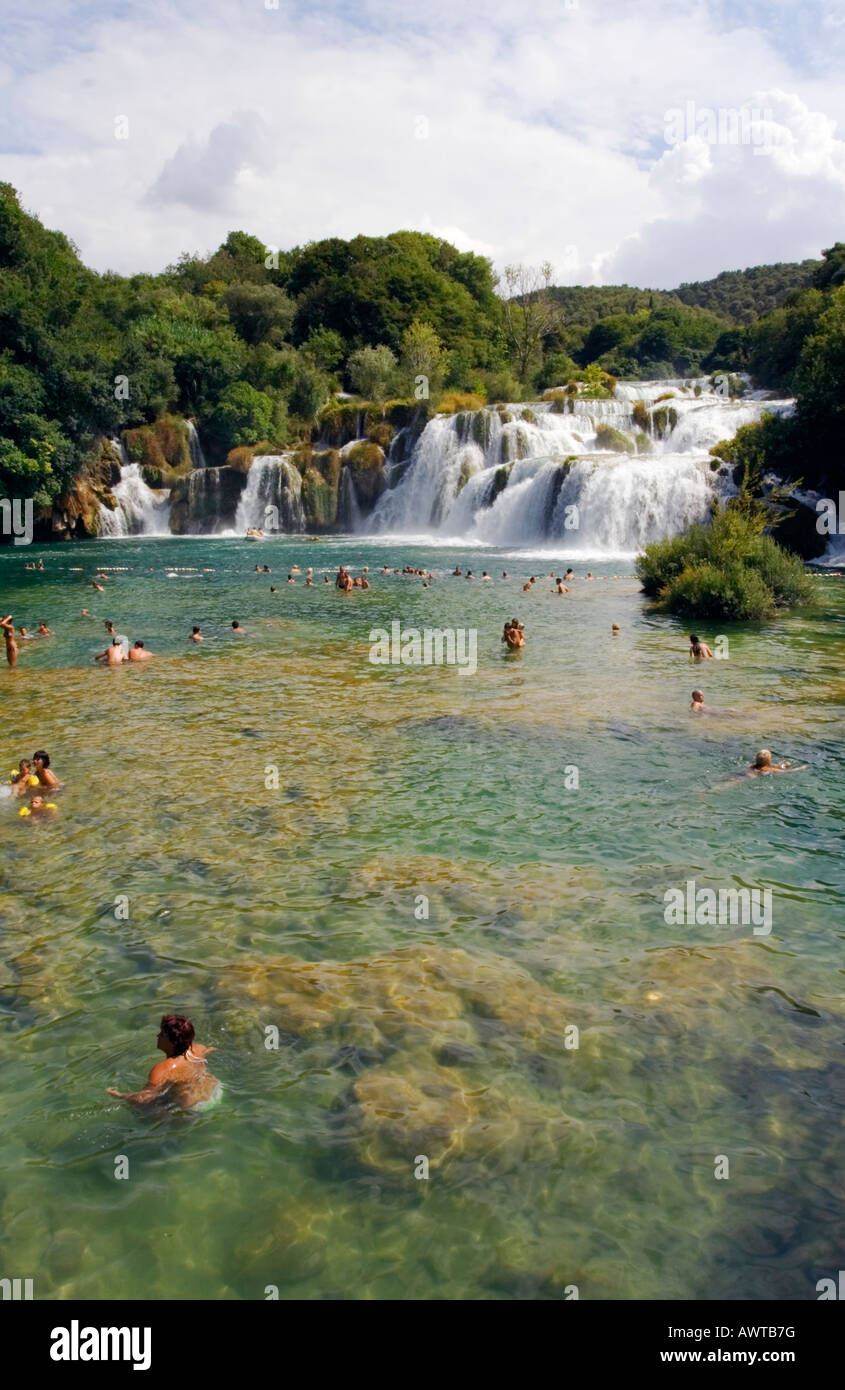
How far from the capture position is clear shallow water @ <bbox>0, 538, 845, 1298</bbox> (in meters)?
5.36

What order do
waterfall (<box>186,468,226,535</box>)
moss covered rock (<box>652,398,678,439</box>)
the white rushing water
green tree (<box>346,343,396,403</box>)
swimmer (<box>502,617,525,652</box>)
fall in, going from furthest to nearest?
green tree (<box>346,343,396,403</box>)
waterfall (<box>186,468,226,535</box>)
the white rushing water
moss covered rock (<box>652,398,678,439</box>)
swimmer (<box>502,617,525,652</box>)

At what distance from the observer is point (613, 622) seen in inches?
1025

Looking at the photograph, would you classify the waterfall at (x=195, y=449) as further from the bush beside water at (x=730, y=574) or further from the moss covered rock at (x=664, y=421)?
the bush beside water at (x=730, y=574)

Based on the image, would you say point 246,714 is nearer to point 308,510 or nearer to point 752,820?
point 752,820

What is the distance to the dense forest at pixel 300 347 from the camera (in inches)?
2025

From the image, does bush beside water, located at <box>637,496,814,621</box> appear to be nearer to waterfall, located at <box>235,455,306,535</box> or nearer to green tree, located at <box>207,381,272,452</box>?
waterfall, located at <box>235,455,306,535</box>

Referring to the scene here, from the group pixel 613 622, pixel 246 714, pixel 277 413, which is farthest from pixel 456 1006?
pixel 277 413

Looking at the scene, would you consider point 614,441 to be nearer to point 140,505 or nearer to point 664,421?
point 664,421

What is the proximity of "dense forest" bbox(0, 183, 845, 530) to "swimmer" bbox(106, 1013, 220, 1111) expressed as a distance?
35479 mm

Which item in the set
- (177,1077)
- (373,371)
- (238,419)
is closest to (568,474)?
(238,419)

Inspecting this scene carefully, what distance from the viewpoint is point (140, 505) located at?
59812mm

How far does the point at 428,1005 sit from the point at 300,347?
8413 cm

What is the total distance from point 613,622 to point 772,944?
18163mm

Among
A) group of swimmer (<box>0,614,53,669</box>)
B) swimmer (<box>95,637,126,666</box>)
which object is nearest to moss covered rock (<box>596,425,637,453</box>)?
group of swimmer (<box>0,614,53,669</box>)
